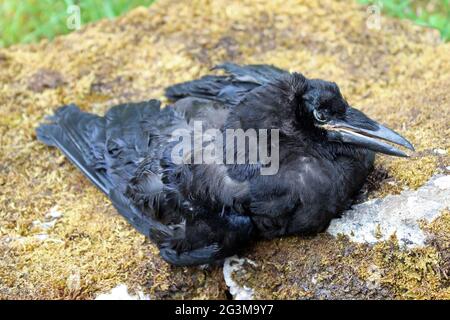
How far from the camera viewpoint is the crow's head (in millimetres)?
3391

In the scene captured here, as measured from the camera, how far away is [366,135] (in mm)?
3426

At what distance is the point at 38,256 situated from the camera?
12.3 feet

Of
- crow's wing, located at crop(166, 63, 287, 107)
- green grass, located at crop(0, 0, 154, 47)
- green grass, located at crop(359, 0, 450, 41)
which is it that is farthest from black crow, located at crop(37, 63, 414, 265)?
green grass, located at crop(0, 0, 154, 47)

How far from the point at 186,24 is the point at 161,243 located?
279 centimetres

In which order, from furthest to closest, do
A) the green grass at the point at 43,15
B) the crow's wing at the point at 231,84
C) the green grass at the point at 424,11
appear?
the green grass at the point at 43,15
the green grass at the point at 424,11
the crow's wing at the point at 231,84

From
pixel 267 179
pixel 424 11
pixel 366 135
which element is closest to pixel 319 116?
pixel 366 135

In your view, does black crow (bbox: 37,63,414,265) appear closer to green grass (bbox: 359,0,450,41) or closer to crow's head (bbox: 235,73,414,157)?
crow's head (bbox: 235,73,414,157)

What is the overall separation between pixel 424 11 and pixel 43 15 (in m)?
3.91

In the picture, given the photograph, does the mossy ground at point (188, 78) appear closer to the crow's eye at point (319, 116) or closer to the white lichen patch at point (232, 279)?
the white lichen patch at point (232, 279)

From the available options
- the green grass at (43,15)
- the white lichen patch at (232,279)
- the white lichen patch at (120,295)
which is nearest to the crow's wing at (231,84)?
the white lichen patch at (232,279)

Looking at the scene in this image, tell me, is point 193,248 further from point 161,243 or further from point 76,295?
point 76,295

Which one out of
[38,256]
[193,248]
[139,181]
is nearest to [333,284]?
[193,248]

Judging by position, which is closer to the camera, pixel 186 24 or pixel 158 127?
pixel 158 127

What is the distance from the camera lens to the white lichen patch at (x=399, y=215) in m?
3.37
